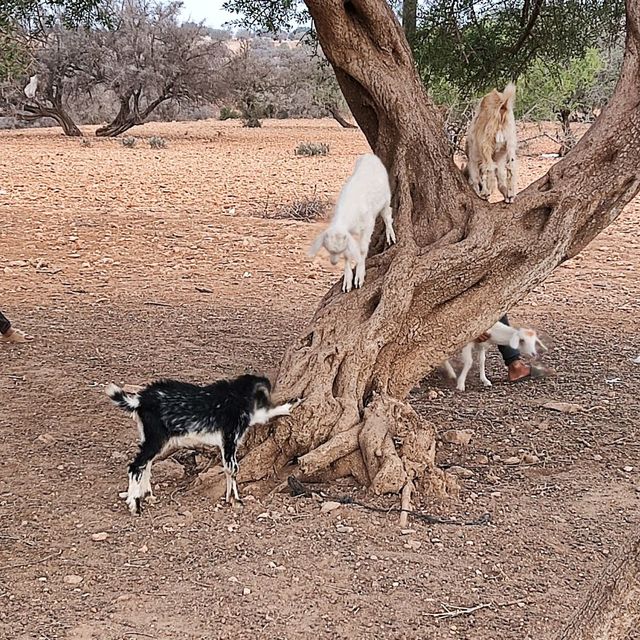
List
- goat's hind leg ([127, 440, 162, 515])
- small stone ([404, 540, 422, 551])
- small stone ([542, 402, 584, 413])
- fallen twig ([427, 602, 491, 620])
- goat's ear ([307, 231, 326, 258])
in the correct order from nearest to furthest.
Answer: fallen twig ([427, 602, 491, 620])
small stone ([404, 540, 422, 551])
goat's hind leg ([127, 440, 162, 515])
goat's ear ([307, 231, 326, 258])
small stone ([542, 402, 584, 413])

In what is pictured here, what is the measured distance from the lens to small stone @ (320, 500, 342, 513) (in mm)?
5039

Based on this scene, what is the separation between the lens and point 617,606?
7.62ft

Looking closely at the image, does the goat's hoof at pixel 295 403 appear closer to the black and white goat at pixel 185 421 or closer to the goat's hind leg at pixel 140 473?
the black and white goat at pixel 185 421

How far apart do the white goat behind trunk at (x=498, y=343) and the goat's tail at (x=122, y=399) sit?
317 cm

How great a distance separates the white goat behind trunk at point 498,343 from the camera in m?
7.49

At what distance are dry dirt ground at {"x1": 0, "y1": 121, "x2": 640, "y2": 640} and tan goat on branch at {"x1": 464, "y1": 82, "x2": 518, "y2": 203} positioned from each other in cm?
154

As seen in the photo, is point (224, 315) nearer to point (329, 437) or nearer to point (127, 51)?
point (329, 437)

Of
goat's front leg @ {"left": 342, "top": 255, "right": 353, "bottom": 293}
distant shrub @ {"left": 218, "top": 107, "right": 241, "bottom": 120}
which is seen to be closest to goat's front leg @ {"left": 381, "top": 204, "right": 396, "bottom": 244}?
goat's front leg @ {"left": 342, "top": 255, "right": 353, "bottom": 293}

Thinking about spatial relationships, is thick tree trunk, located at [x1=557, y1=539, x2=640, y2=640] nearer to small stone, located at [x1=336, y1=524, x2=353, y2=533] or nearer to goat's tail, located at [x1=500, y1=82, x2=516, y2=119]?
small stone, located at [x1=336, y1=524, x2=353, y2=533]

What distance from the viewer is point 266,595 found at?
4.28m

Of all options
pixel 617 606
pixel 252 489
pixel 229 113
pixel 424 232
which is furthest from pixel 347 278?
pixel 229 113

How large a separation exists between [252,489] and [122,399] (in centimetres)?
91

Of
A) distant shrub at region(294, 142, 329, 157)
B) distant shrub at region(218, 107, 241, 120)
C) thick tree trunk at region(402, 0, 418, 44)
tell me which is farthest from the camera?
distant shrub at region(218, 107, 241, 120)

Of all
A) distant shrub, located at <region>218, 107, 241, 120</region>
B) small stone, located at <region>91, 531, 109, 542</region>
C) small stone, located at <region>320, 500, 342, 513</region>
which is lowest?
distant shrub, located at <region>218, 107, 241, 120</region>
